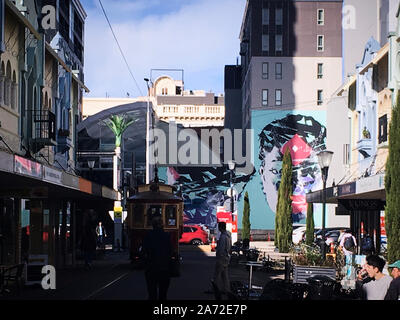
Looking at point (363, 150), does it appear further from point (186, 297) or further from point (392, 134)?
point (186, 297)

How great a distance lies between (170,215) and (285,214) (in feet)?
52.7

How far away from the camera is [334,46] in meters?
79.3

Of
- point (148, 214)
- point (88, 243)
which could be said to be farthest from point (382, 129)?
point (88, 243)

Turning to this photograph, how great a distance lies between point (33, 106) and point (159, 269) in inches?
692

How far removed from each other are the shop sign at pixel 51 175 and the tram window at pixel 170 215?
7.10 meters

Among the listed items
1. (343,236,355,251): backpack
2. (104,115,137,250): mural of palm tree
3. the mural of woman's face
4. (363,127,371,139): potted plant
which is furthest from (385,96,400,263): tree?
the mural of woman's face

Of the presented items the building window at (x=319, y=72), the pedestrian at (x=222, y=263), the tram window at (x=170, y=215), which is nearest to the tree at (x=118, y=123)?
the building window at (x=319, y=72)

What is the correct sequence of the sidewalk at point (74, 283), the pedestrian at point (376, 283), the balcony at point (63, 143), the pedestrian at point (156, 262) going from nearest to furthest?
the pedestrian at point (376, 283) → the pedestrian at point (156, 262) → the sidewalk at point (74, 283) → the balcony at point (63, 143)

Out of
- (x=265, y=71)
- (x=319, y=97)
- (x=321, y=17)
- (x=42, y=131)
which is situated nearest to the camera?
(x=42, y=131)

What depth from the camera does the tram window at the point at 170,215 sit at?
29562mm

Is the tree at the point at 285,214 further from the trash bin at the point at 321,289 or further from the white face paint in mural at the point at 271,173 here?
the white face paint in mural at the point at 271,173

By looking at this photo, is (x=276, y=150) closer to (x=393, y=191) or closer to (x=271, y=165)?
(x=271, y=165)

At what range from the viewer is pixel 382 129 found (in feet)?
117

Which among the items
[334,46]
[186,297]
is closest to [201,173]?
[334,46]
